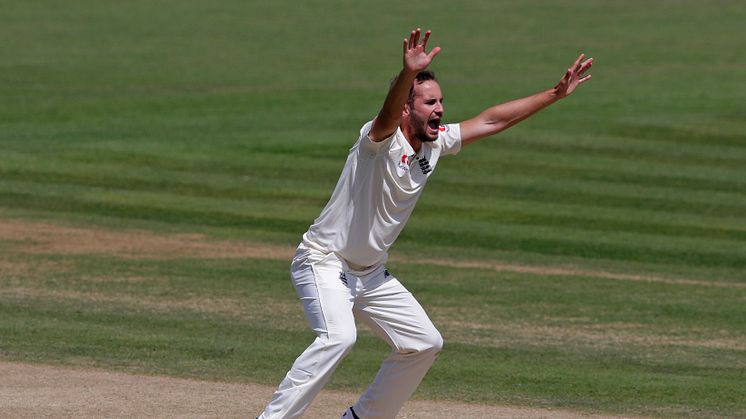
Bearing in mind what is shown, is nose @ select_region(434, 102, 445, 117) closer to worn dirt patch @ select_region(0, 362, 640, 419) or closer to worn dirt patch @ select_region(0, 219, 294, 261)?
worn dirt patch @ select_region(0, 362, 640, 419)

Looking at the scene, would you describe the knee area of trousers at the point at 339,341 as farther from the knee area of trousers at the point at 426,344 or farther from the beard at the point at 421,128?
the beard at the point at 421,128

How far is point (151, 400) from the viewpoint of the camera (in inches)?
405

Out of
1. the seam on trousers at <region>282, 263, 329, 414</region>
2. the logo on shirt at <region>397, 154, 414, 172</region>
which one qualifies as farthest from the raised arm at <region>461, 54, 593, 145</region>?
the seam on trousers at <region>282, 263, 329, 414</region>

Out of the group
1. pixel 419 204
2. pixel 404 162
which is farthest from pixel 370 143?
pixel 419 204

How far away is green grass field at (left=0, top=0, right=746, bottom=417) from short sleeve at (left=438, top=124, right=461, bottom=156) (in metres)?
2.46

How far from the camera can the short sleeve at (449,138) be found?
9.13 m

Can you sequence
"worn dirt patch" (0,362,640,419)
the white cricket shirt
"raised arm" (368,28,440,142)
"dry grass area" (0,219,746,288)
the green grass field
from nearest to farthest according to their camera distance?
"raised arm" (368,28,440,142) < the white cricket shirt < "worn dirt patch" (0,362,640,419) < the green grass field < "dry grass area" (0,219,746,288)

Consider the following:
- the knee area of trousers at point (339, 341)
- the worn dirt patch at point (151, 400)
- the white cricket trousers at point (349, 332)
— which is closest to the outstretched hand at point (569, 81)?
the white cricket trousers at point (349, 332)

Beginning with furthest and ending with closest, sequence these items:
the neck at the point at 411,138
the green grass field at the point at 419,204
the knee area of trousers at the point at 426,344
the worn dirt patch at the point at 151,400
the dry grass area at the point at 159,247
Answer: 1. the dry grass area at the point at 159,247
2. the green grass field at the point at 419,204
3. the worn dirt patch at the point at 151,400
4. the knee area of trousers at the point at 426,344
5. the neck at the point at 411,138

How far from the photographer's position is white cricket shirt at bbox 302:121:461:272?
8.59 meters

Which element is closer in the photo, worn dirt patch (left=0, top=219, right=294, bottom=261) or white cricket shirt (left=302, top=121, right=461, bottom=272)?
white cricket shirt (left=302, top=121, right=461, bottom=272)

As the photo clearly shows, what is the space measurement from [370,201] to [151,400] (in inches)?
102

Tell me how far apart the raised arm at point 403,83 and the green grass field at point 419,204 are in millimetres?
3270

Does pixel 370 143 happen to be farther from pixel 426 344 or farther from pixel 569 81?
pixel 569 81
